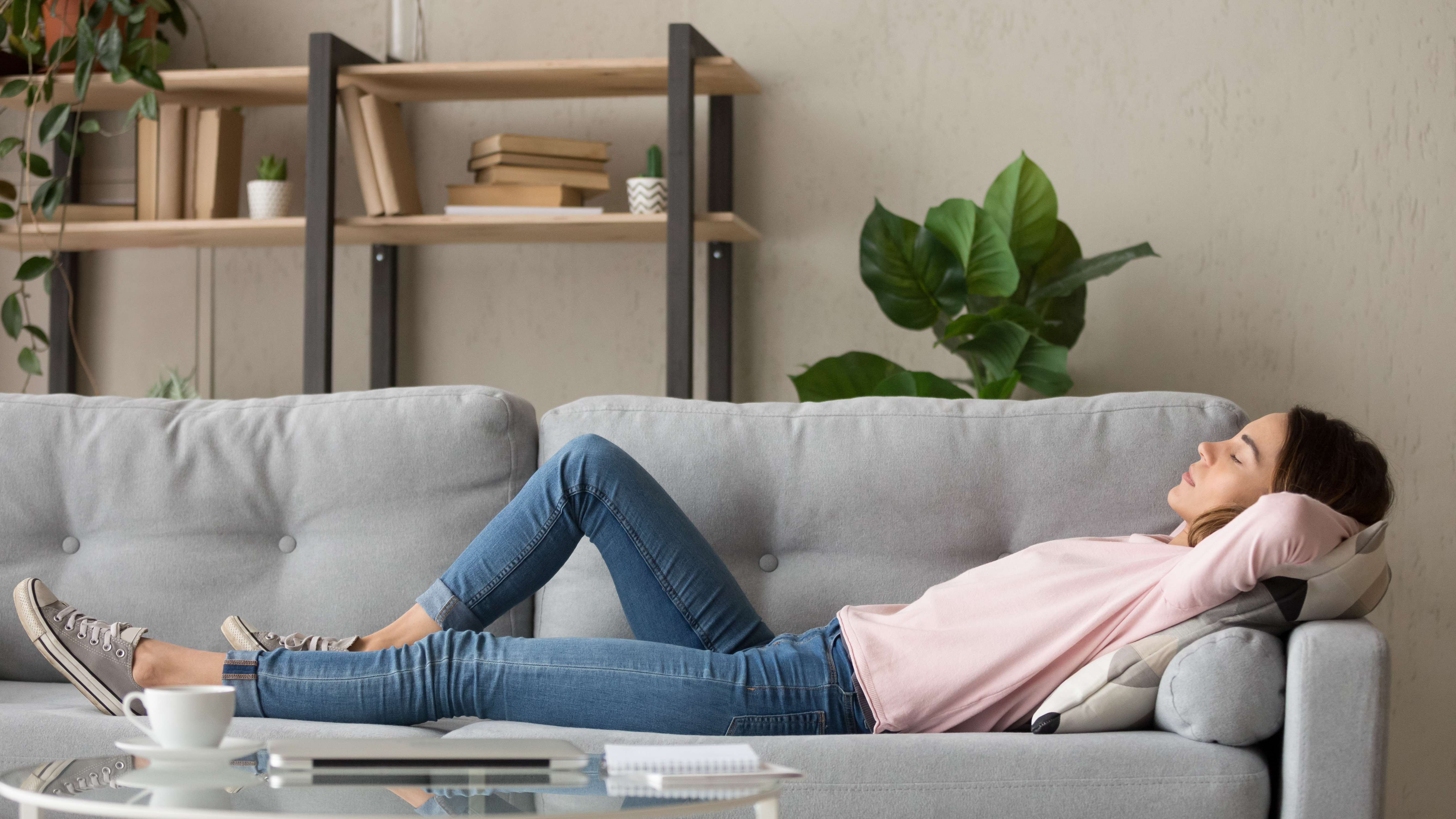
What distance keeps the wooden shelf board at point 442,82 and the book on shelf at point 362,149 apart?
0.13 feet

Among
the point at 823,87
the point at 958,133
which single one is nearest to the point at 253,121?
the point at 823,87

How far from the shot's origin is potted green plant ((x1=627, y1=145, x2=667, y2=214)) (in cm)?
235

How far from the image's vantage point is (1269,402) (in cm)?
242

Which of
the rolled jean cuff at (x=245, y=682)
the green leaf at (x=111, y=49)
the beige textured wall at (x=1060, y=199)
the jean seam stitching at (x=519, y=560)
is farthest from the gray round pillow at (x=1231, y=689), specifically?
the green leaf at (x=111, y=49)

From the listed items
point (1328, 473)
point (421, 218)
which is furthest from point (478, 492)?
point (1328, 473)

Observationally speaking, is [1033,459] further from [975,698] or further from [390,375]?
[390,375]

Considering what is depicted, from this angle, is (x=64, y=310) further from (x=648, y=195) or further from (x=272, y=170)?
(x=648, y=195)

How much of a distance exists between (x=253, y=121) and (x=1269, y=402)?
2.31m

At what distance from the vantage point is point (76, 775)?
85cm

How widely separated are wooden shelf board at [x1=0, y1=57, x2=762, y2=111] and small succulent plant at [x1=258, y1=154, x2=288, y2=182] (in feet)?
0.50

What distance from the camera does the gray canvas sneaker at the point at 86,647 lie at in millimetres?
1389

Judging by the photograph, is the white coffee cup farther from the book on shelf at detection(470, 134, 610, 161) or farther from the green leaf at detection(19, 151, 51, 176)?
the green leaf at detection(19, 151, 51, 176)

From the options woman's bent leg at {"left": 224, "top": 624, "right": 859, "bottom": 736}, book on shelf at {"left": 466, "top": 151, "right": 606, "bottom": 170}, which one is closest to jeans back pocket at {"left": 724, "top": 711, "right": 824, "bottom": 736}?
woman's bent leg at {"left": 224, "top": 624, "right": 859, "bottom": 736}

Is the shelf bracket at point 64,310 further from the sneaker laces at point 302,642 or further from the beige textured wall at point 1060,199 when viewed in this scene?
the sneaker laces at point 302,642
